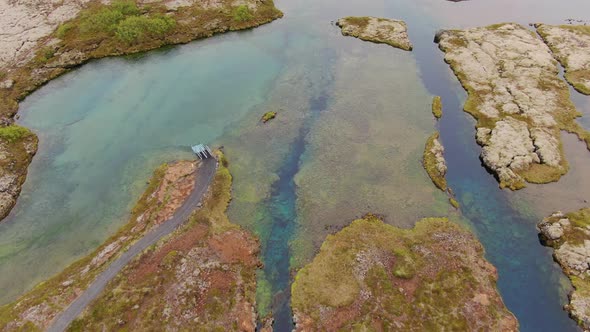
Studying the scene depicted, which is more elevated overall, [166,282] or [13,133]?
[13,133]

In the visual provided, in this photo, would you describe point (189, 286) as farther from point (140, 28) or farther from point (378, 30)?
point (378, 30)

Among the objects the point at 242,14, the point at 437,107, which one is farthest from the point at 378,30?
the point at 242,14

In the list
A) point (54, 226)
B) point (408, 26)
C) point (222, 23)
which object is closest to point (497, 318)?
point (54, 226)

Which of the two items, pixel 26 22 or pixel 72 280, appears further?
pixel 26 22

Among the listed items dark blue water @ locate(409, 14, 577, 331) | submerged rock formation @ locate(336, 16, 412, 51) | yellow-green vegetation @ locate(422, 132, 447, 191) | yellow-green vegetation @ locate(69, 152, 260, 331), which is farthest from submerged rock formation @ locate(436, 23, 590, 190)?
yellow-green vegetation @ locate(69, 152, 260, 331)

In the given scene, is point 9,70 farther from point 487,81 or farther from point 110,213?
point 487,81

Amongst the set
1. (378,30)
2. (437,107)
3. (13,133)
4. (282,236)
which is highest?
(378,30)
